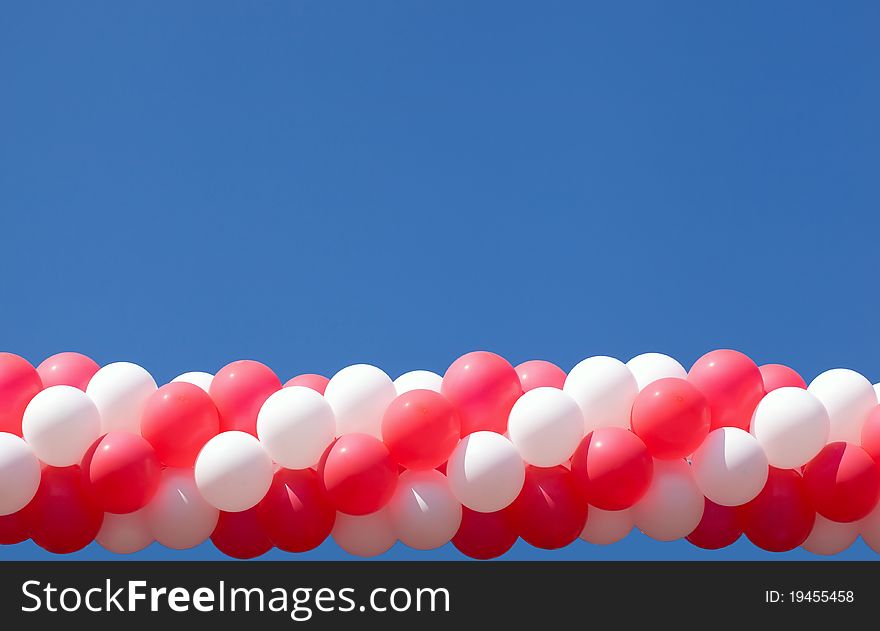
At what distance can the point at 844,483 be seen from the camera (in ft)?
13.9

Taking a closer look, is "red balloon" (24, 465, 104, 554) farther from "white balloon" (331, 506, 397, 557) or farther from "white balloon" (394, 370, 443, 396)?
"white balloon" (394, 370, 443, 396)

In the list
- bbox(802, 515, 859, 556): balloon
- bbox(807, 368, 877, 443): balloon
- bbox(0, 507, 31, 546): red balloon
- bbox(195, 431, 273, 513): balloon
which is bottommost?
bbox(802, 515, 859, 556): balloon

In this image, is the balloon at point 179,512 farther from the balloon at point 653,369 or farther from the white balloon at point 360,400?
the balloon at point 653,369

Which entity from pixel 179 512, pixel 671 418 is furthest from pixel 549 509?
pixel 179 512

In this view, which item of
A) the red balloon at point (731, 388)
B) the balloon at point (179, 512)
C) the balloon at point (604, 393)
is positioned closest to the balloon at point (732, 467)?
the red balloon at point (731, 388)

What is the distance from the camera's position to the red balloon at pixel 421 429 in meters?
4.10

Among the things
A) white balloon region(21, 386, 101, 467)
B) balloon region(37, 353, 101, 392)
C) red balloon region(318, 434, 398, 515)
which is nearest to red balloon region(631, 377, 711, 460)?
red balloon region(318, 434, 398, 515)

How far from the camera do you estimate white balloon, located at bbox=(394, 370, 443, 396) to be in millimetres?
4535

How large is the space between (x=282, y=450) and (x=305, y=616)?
64 centimetres

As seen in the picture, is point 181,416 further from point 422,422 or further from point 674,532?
point 674,532

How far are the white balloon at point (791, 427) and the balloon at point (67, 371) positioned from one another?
2749mm

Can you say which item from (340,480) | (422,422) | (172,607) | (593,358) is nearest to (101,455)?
(172,607)

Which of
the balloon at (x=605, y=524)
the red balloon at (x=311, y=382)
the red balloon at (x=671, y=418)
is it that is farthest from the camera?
the red balloon at (x=311, y=382)

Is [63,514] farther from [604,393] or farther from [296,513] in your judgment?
[604,393]
